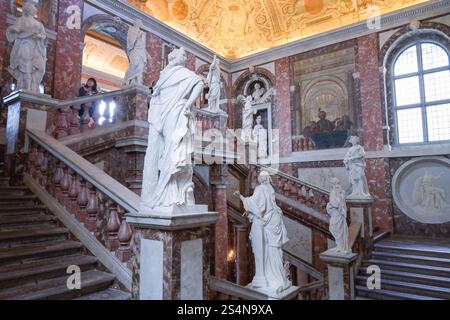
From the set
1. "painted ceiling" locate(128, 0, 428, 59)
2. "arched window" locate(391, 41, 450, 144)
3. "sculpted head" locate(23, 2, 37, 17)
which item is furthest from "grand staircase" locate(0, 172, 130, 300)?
"arched window" locate(391, 41, 450, 144)

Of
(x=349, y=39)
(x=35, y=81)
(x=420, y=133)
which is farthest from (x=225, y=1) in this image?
(x=35, y=81)

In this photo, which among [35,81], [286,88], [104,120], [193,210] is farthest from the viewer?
[286,88]

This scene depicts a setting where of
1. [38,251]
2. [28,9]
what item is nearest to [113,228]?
[38,251]

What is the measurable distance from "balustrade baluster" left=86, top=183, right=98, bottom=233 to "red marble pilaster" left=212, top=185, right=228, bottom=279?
14.6 ft

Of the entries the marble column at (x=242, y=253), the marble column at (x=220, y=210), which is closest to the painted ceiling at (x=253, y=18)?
the marble column at (x=220, y=210)

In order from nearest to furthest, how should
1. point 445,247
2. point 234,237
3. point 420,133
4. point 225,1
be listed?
1. point 445,247
2. point 234,237
3. point 420,133
4. point 225,1

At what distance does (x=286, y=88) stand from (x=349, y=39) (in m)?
2.81

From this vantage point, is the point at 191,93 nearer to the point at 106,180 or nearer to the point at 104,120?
the point at 106,180

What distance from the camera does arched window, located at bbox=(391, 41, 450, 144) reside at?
32.7 ft

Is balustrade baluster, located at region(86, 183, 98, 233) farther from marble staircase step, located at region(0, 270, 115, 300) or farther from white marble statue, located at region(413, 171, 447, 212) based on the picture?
white marble statue, located at region(413, 171, 447, 212)

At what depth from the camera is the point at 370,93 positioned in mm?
10984

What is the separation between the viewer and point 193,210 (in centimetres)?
288

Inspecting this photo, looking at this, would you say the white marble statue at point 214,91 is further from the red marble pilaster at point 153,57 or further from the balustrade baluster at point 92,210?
the balustrade baluster at point 92,210

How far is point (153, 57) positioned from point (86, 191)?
8.36 meters
